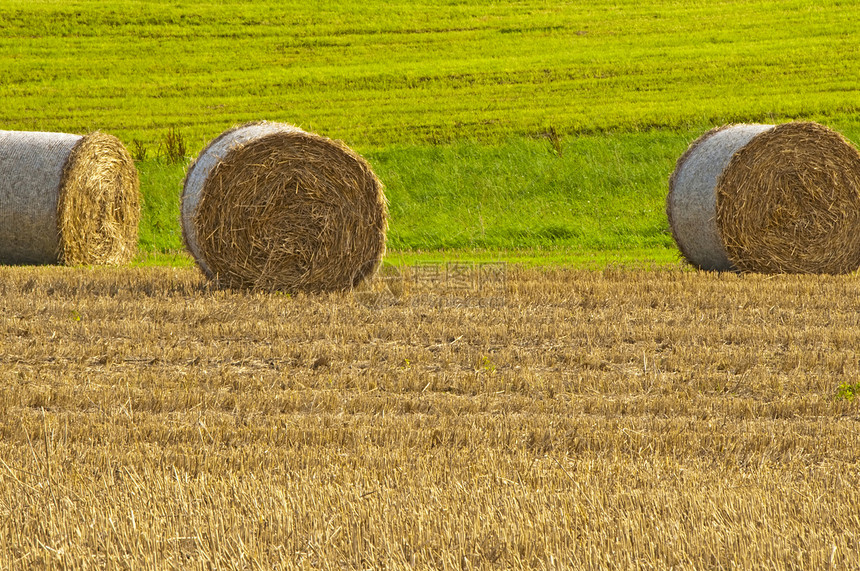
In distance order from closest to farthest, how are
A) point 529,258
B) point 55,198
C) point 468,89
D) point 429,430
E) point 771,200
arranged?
point 429,430, point 771,200, point 55,198, point 529,258, point 468,89

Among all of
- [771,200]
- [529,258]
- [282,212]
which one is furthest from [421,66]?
[282,212]

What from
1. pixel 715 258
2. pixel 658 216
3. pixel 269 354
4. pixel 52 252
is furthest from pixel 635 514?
pixel 658 216

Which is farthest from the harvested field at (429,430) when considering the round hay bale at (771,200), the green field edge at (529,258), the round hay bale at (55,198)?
the green field edge at (529,258)

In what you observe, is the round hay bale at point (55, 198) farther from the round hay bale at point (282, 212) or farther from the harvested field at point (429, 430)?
the harvested field at point (429, 430)

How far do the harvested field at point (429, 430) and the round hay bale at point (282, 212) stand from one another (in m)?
0.68

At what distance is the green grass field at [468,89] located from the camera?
21375mm

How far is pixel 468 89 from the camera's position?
30359mm

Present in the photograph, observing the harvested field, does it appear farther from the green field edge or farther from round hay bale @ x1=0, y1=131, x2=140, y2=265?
the green field edge

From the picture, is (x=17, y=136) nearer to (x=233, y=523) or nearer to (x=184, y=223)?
(x=184, y=223)

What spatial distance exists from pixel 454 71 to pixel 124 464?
27.9 m

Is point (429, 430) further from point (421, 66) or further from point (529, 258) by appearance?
point (421, 66)

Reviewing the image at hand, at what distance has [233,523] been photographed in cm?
437

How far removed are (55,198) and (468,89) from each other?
18011 millimetres

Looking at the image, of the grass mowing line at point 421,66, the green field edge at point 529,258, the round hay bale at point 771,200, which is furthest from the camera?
the grass mowing line at point 421,66
